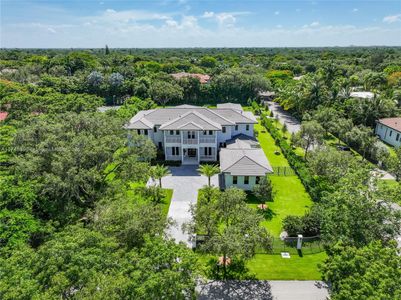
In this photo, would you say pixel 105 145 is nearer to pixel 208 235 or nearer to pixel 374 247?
pixel 208 235

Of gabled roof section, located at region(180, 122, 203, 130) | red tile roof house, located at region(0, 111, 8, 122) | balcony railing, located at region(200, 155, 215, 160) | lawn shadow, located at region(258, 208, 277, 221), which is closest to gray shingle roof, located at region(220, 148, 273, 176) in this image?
lawn shadow, located at region(258, 208, 277, 221)

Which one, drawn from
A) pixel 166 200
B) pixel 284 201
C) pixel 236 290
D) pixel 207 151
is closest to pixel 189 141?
pixel 207 151

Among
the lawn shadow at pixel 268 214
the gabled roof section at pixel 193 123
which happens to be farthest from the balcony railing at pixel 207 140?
the lawn shadow at pixel 268 214

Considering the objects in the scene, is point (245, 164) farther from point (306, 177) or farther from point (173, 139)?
point (173, 139)

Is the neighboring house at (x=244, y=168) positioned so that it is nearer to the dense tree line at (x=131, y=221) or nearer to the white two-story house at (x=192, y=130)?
the dense tree line at (x=131, y=221)

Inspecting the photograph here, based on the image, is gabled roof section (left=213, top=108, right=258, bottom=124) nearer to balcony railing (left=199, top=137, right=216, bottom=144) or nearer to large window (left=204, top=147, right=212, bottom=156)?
balcony railing (left=199, top=137, right=216, bottom=144)

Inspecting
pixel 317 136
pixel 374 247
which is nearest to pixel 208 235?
pixel 374 247
